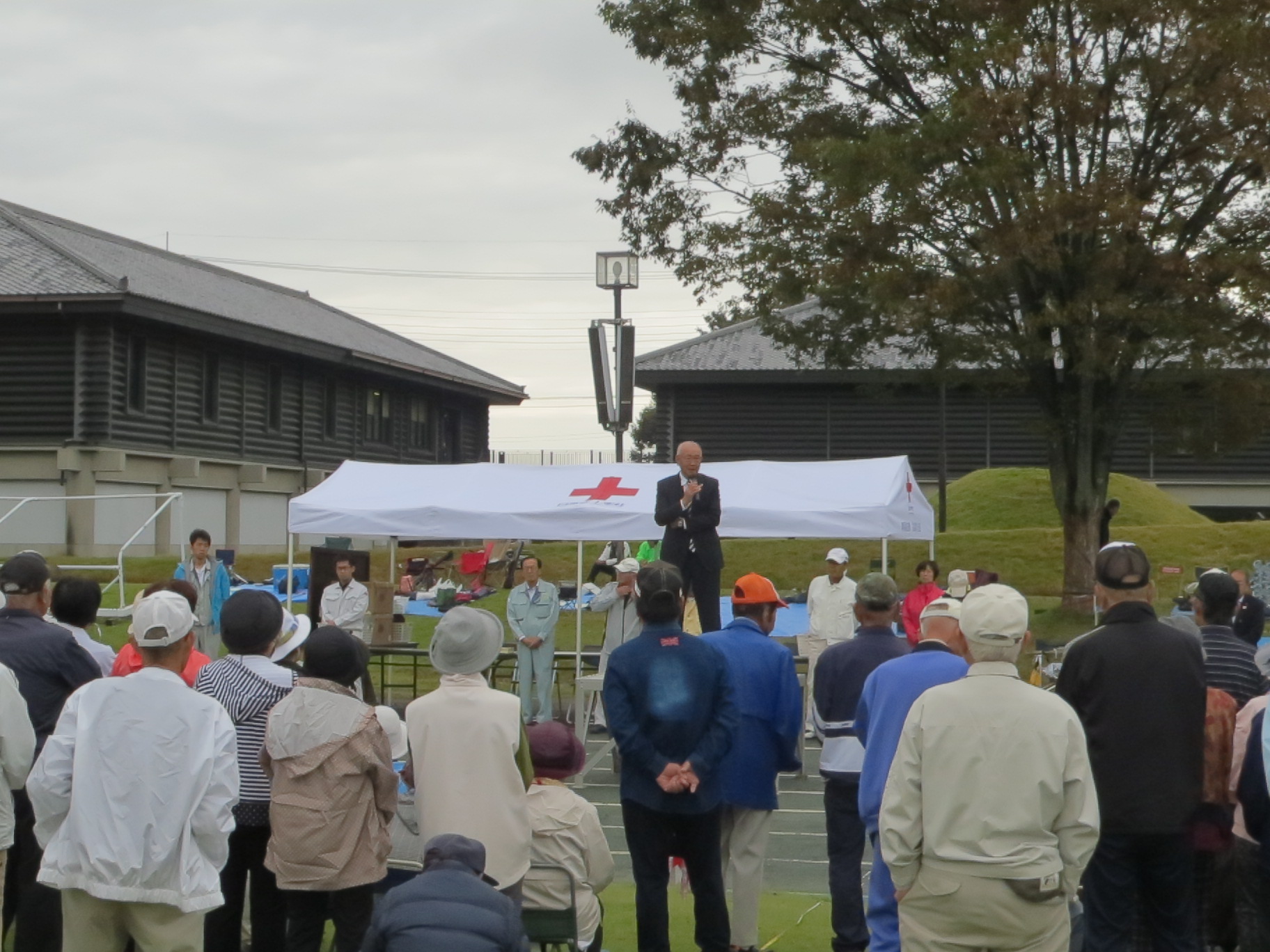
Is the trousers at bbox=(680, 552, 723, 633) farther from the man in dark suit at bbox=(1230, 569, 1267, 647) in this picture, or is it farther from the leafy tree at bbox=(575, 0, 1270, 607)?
the leafy tree at bbox=(575, 0, 1270, 607)

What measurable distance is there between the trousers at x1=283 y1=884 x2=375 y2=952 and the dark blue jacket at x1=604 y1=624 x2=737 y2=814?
1.30m

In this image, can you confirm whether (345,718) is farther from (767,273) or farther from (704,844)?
(767,273)

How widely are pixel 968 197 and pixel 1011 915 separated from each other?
16930 millimetres

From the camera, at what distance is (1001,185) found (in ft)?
66.4

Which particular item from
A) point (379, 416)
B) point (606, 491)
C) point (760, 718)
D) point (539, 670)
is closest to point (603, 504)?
point (606, 491)

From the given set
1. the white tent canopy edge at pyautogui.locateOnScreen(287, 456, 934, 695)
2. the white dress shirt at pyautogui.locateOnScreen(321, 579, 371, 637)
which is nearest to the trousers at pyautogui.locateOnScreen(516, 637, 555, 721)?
the white tent canopy edge at pyautogui.locateOnScreen(287, 456, 934, 695)

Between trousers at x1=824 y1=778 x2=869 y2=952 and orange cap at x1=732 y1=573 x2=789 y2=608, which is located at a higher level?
orange cap at x1=732 y1=573 x2=789 y2=608

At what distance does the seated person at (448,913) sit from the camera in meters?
4.16

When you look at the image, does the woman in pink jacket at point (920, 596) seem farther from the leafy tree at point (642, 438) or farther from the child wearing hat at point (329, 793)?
the leafy tree at point (642, 438)

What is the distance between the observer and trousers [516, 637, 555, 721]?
1543 cm

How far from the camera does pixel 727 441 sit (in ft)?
128

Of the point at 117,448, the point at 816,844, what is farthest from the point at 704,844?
the point at 117,448

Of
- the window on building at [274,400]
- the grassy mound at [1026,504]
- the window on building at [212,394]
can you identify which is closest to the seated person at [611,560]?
the grassy mound at [1026,504]

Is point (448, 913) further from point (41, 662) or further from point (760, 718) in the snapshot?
point (760, 718)
